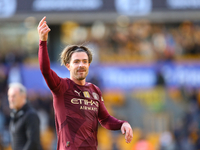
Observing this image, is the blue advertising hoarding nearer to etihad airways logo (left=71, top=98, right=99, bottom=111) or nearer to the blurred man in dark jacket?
the blurred man in dark jacket

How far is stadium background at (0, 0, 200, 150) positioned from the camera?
12.9 meters

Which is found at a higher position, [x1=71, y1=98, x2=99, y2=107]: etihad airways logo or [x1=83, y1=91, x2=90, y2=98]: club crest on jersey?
[x1=83, y1=91, x2=90, y2=98]: club crest on jersey

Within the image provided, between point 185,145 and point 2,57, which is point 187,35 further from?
point 2,57

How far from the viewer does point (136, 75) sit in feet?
45.8

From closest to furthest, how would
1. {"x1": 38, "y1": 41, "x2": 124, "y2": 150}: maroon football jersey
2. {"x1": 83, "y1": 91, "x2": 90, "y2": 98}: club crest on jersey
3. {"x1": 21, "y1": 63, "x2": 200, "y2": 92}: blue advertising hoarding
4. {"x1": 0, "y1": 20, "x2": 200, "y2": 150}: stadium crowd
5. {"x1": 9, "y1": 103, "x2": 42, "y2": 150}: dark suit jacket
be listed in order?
1. {"x1": 38, "y1": 41, "x2": 124, "y2": 150}: maroon football jersey
2. {"x1": 83, "y1": 91, "x2": 90, "y2": 98}: club crest on jersey
3. {"x1": 9, "y1": 103, "x2": 42, "y2": 150}: dark suit jacket
4. {"x1": 0, "y1": 20, "x2": 200, "y2": 150}: stadium crowd
5. {"x1": 21, "y1": 63, "x2": 200, "y2": 92}: blue advertising hoarding

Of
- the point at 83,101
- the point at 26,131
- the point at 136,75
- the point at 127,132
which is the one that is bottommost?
the point at 136,75

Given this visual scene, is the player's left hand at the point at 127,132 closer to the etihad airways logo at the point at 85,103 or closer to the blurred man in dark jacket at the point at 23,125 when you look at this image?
the etihad airways logo at the point at 85,103

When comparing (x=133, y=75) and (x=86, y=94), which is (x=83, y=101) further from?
(x=133, y=75)

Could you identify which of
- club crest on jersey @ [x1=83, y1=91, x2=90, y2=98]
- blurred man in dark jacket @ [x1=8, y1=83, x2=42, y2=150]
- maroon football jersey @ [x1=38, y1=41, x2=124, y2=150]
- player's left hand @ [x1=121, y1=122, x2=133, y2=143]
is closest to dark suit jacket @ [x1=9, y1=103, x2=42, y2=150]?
blurred man in dark jacket @ [x1=8, y1=83, x2=42, y2=150]

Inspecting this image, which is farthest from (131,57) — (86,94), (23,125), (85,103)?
(85,103)

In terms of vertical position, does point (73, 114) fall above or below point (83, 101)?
below

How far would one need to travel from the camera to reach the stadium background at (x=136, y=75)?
12945mm

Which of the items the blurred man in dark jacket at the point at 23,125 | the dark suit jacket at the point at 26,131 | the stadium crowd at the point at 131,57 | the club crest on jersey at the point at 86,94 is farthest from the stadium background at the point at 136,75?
the club crest on jersey at the point at 86,94

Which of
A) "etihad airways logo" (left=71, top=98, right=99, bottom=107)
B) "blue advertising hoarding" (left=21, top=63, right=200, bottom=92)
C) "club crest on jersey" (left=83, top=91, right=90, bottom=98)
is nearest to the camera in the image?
"etihad airways logo" (left=71, top=98, right=99, bottom=107)
